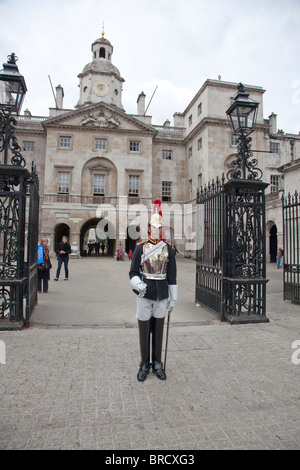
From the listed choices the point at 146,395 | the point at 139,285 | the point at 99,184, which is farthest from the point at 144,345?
the point at 99,184

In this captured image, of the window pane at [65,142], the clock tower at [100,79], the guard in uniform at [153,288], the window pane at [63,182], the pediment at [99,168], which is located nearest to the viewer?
the guard in uniform at [153,288]

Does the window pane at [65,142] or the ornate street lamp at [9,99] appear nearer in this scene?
the ornate street lamp at [9,99]

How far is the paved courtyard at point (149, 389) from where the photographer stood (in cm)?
261

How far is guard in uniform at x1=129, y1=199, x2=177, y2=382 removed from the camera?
3.88 meters

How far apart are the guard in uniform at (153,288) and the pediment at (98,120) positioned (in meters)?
29.1

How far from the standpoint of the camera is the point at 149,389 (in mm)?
3486

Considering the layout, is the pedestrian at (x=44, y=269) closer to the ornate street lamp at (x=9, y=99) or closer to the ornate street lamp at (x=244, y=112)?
the ornate street lamp at (x=9, y=99)

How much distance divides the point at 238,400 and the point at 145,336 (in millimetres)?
1274

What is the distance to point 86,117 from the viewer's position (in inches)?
1201

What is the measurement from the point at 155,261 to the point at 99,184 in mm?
27796

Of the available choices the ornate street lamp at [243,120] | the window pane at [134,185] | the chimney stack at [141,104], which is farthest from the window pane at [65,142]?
the ornate street lamp at [243,120]

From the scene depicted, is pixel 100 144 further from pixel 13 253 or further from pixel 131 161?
pixel 13 253

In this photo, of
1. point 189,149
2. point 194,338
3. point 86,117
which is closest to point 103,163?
point 86,117
